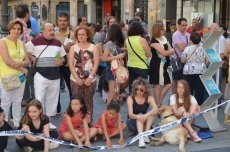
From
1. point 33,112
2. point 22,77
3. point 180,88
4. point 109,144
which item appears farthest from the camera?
point 180,88

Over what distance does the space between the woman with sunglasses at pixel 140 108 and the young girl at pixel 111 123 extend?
230 millimetres

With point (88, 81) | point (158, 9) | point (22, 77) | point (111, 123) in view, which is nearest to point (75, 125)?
point (111, 123)

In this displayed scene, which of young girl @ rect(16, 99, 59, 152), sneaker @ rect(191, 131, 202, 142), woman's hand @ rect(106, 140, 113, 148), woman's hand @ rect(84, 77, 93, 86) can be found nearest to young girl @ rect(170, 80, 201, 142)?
sneaker @ rect(191, 131, 202, 142)

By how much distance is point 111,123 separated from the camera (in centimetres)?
639

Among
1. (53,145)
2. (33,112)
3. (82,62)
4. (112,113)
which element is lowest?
(53,145)

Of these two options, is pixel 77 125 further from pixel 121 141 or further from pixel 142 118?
pixel 142 118

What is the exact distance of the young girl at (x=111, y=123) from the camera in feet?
20.5

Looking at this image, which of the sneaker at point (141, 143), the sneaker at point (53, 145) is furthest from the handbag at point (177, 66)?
the sneaker at point (53, 145)

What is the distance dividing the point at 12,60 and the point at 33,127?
1161mm

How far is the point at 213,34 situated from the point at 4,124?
3549 millimetres

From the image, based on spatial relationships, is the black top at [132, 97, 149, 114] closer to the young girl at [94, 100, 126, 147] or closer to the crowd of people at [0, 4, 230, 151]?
the crowd of people at [0, 4, 230, 151]

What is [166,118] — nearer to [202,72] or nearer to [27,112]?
[202,72]

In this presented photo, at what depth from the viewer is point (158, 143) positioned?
20.1 feet

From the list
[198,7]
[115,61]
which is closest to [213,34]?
[115,61]
